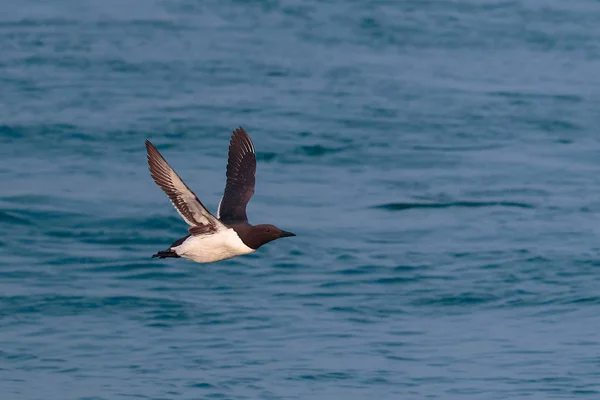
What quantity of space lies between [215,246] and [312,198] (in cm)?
1110

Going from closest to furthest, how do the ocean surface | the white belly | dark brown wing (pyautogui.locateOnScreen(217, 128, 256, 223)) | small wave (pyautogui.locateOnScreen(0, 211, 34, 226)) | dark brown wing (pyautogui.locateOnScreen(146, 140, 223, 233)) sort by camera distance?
dark brown wing (pyautogui.locateOnScreen(146, 140, 223, 233)) → the white belly → dark brown wing (pyautogui.locateOnScreen(217, 128, 256, 223)) → the ocean surface → small wave (pyautogui.locateOnScreen(0, 211, 34, 226))

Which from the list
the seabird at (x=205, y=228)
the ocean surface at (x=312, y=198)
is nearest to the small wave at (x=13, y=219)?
the ocean surface at (x=312, y=198)

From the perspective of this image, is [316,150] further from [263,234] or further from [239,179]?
[263,234]

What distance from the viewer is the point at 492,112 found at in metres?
27.2

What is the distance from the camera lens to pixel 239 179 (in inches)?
567

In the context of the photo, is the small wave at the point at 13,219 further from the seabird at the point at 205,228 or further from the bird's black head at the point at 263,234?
the bird's black head at the point at 263,234

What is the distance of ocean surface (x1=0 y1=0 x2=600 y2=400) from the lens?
63.1 ft

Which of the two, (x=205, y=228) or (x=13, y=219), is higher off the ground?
(x=205, y=228)

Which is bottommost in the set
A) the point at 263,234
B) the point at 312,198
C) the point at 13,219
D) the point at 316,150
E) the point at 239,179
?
the point at 13,219

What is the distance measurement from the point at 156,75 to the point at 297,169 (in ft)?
13.8

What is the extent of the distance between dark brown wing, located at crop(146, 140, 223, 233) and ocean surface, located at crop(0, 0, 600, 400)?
5.62 metres

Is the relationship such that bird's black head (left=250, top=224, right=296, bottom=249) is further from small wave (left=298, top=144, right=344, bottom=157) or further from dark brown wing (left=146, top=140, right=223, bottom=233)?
small wave (left=298, top=144, right=344, bottom=157)

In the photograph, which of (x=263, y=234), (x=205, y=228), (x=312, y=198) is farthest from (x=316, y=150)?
(x=205, y=228)

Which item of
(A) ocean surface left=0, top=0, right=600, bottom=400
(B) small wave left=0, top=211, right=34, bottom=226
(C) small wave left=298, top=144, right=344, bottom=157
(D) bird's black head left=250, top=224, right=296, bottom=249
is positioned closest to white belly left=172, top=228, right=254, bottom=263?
(D) bird's black head left=250, top=224, right=296, bottom=249
